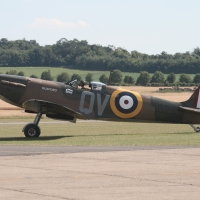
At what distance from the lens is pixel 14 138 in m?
24.8

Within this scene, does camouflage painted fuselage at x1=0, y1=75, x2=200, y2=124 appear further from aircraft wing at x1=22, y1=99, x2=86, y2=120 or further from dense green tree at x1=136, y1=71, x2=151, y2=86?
dense green tree at x1=136, y1=71, x2=151, y2=86

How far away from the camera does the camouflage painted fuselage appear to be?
25359 mm

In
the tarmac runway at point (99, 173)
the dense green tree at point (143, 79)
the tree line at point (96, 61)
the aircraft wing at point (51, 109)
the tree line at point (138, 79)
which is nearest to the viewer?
the tarmac runway at point (99, 173)

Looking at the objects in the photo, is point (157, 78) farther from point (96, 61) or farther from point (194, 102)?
A: point (194, 102)

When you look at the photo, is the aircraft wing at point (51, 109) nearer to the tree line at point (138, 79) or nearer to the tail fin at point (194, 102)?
the tail fin at point (194, 102)

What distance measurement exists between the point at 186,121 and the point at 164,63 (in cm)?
12538

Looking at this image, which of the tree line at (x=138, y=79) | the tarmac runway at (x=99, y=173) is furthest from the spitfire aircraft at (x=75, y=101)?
the tree line at (x=138, y=79)

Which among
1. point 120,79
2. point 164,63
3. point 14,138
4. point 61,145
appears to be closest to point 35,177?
point 61,145

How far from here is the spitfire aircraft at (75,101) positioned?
25.3 meters

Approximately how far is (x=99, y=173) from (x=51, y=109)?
461 inches

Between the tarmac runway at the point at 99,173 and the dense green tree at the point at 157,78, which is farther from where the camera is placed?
the dense green tree at the point at 157,78

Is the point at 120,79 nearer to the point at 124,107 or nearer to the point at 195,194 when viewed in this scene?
the point at 124,107

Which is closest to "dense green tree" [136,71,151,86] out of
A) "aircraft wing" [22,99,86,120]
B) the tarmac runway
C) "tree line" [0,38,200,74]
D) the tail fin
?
"tree line" [0,38,200,74]

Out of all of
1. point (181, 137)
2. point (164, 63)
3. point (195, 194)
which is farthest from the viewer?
point (164, 63)
